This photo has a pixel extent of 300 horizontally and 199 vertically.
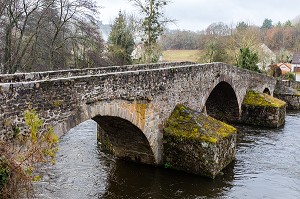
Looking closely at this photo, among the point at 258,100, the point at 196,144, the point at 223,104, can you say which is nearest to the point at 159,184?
the point at 196,144

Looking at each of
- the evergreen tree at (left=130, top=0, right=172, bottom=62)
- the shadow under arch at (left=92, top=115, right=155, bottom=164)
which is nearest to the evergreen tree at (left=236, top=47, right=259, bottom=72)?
the evergreen tree at (left=130, top=0, right=172, bottom=62)

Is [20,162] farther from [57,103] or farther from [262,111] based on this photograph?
[262,111]

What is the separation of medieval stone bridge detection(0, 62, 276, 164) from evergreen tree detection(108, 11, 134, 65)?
48.3 feet

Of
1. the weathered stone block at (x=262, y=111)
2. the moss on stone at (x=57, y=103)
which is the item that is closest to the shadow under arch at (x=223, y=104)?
the weathered stone block at (x=262, y=111)

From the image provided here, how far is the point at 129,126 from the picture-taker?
1146cm

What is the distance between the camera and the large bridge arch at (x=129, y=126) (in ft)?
31.1

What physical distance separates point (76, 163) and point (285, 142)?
10.3 meters

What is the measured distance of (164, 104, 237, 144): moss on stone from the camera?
1183 cm

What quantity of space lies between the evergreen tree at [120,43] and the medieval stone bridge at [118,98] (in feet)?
48.3

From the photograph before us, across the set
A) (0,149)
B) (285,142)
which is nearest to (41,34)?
(285,142)

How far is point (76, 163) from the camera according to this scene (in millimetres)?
12695

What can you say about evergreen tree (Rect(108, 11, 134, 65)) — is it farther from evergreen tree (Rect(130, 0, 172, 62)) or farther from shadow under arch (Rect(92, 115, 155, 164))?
shadow under arch (Rect(92, 115, 155, 164))

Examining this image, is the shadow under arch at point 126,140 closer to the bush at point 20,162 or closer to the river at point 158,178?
the river at point 158,178

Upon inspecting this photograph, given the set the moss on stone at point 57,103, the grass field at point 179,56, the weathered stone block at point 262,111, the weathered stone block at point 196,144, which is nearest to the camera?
the moss on stone at point 57,103
